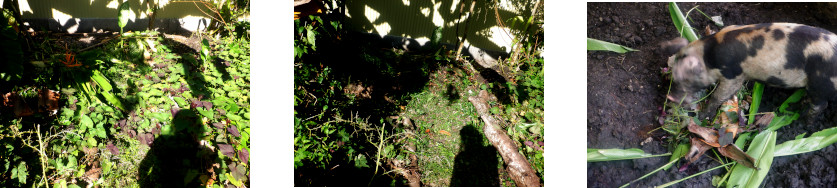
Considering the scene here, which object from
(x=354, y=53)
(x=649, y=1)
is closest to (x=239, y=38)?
(x=354, y=53)

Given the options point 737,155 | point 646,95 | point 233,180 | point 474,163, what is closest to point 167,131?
point 233,180

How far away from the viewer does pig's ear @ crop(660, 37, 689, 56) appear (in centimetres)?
194

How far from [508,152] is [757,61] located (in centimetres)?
120

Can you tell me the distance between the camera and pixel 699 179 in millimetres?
1860

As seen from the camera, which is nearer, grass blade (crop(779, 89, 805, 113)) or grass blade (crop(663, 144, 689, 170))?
grass blade (crop(663, 144, 689, 170))

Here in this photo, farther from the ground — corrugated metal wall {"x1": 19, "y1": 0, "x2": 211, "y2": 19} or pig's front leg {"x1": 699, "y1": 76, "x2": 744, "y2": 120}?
corrugated metal wall {"x1": 19, "y1": 0, "x2": 211, "y2": 19}

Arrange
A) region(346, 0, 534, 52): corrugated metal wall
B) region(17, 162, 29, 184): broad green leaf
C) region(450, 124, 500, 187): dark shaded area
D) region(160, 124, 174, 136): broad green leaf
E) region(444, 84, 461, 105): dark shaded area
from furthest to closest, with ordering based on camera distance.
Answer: region(346, 0, 534, 52): corrugated metal wall
region(444, 84, 461, 105): dark shaded area
region(450, 124, 500, 187): dark shaded area
region(160, 124, 174, 136): broad green leaf
region(17, 162, 29, 184): broad green leaf

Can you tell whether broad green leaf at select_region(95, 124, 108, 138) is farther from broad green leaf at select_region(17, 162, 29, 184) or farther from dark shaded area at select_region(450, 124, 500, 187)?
dark shaded area at select_region(450, 124, 500, 187)

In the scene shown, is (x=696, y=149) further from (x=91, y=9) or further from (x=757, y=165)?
(x=91, y=9)

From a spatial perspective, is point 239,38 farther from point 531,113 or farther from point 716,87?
point 716,87

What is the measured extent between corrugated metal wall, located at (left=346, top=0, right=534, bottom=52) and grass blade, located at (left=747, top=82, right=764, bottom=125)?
1.35 m

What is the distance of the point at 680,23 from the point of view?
76.9 inches

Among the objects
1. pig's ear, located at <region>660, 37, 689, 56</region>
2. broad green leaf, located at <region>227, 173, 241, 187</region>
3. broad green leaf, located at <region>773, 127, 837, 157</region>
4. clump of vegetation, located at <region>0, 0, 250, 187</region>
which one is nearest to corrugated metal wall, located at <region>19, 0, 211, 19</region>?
clump of vegetation, located at <region>0, 0, 250, 187</region>

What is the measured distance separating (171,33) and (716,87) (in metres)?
3.48
